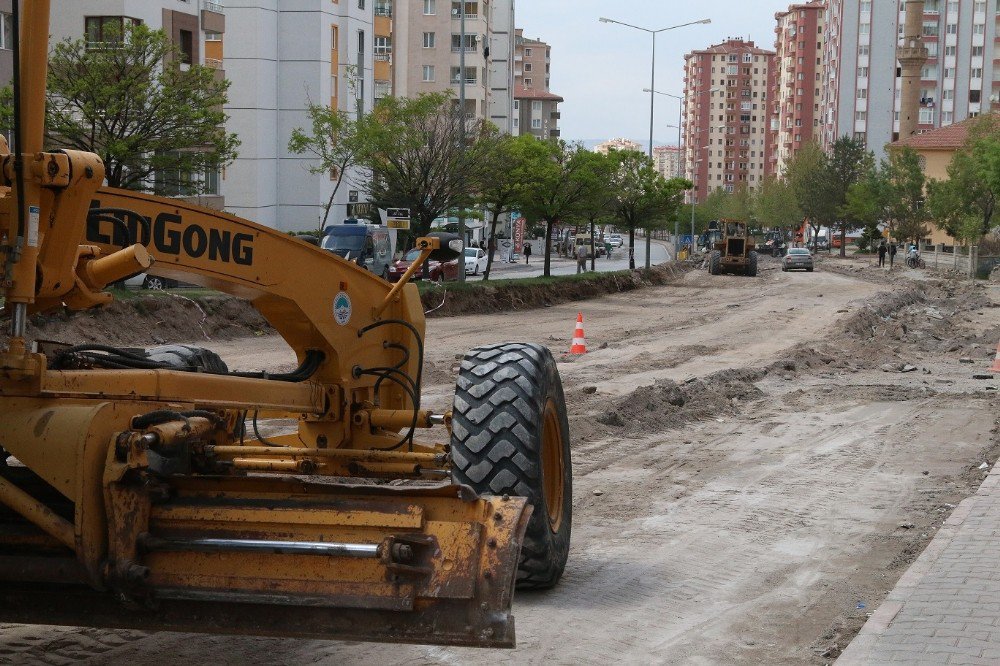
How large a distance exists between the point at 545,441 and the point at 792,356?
14.6 m

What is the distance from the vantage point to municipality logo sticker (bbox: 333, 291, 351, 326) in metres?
7.09

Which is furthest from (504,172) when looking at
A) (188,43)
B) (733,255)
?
(733,255)

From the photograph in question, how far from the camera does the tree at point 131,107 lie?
26.0 m

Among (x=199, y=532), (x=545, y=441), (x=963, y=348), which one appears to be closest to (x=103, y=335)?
(x=963, y=348)

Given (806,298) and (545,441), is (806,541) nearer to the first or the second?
(545,441)

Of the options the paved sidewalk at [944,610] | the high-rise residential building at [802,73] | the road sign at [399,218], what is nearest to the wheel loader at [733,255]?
the road sign at [399,218]

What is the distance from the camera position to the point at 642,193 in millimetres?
51969

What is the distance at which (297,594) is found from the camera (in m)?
4.89

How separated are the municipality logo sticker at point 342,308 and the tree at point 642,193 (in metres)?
43.6

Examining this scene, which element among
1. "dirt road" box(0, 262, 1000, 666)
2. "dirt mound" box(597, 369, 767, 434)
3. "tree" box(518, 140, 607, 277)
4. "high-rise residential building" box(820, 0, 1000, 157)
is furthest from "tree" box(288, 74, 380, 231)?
"high-rise residential building" box(820, 0, 1000, 157)

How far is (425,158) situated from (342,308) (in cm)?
3062

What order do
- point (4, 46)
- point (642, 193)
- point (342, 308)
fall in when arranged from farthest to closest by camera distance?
point (642, 193) < point (4, 46) < point (342, 308)

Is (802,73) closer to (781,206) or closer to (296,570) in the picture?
(781,206)

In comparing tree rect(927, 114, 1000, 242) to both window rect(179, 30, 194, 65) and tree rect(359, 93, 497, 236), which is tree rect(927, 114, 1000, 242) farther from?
window rect(179, 30, 194, 65)
